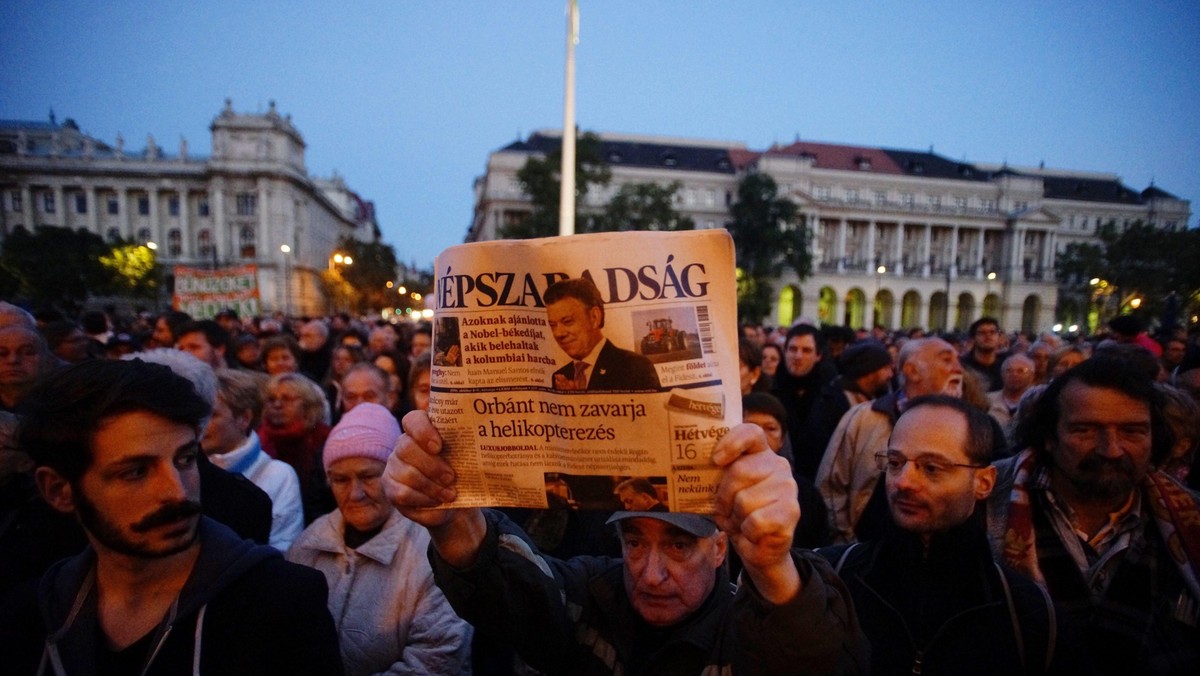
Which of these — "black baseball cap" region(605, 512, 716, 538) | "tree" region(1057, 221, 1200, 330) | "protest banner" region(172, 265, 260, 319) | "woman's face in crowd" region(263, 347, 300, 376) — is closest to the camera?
"black baseball cap" region(605, 512, 716, 538)

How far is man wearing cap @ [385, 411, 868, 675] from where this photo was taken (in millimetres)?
1225

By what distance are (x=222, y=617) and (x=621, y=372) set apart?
1249mm

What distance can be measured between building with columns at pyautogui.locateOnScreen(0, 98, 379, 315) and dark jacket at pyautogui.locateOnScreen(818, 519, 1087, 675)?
6587 centimetres

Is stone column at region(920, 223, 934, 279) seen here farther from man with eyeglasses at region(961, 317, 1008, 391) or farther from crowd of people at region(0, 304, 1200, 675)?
crowd of people at region(0, 304, 1200, 675)

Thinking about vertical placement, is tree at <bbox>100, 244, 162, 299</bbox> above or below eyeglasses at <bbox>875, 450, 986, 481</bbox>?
above

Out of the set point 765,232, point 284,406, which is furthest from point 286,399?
Answer: point 765,232

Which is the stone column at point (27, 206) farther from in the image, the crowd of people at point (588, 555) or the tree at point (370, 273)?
the crowd of people at point (588, 555)

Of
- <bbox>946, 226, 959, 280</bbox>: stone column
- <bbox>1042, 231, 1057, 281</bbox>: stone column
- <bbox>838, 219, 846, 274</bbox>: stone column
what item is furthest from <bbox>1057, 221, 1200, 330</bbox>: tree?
<bbox>1042, 231, 1057, 281</bbox>: stone column

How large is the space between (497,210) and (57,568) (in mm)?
54059

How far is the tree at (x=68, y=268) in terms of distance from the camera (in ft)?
116

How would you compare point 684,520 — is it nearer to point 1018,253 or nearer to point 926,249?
point 926,249

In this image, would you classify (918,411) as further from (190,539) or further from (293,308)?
(293,308)

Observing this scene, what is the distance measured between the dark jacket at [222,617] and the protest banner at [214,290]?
46.4 feet

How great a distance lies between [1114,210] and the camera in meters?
65.9
